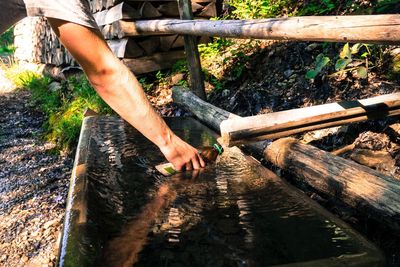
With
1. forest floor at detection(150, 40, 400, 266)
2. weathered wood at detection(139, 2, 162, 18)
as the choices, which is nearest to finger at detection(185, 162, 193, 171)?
forest floor at detection(150, 40, 400, 266)

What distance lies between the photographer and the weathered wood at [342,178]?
5.65 feet

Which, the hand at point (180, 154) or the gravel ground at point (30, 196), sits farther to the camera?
the gravel ground at point (30, 196)

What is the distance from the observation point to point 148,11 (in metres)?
5.33

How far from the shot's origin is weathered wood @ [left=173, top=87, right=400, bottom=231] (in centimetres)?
172

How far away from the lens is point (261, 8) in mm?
5145

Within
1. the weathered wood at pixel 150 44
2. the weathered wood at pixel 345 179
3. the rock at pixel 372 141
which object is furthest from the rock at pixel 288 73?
the weathered wood at pixel 150 44

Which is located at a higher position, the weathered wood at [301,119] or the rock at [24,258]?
the weathered wood at [301,119]

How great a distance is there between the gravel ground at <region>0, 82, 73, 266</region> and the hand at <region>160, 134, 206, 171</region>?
1139 mm

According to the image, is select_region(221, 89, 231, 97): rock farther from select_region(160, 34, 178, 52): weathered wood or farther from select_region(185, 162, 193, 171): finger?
select_region(185, 162, 193, 171): finger

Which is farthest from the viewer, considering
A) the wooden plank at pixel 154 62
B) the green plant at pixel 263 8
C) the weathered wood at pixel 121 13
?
the wooden plank at pixel 154 62

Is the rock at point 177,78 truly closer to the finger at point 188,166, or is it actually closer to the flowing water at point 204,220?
the flowing water at point 204,220

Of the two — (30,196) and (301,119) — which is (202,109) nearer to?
(301,119)

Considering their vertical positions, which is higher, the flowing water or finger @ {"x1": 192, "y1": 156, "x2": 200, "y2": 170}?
finger @ {"x1": 192, "y1": 156, "x2": 200, "y2": 170}

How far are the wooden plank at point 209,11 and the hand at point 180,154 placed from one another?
4.27m
